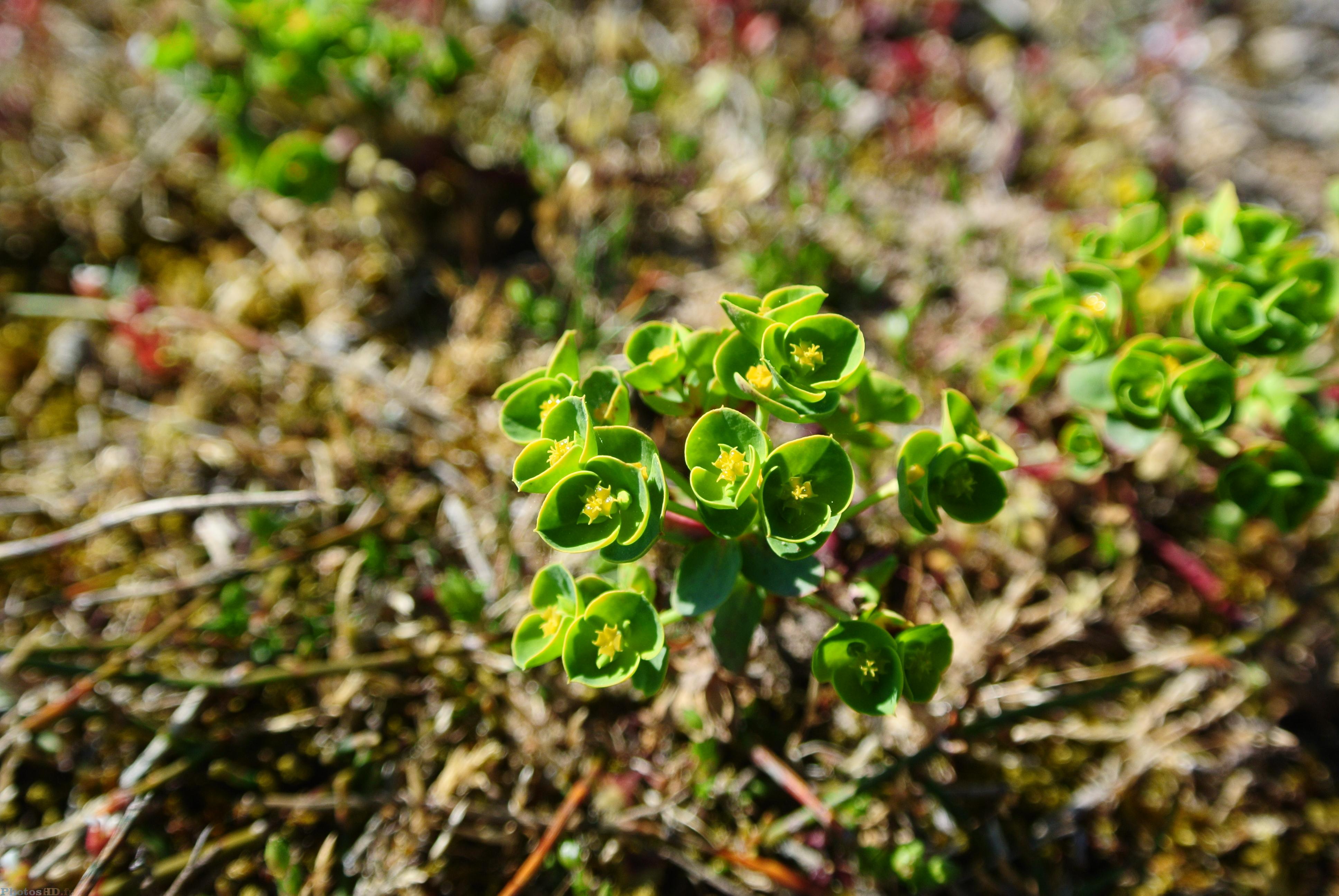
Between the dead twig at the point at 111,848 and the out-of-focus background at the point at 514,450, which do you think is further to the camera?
the out-of-focus background at the point at 514,450

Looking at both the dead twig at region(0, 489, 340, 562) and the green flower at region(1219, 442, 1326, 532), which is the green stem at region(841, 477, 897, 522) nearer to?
the green flower at region(1219, 442, 1326, 532)

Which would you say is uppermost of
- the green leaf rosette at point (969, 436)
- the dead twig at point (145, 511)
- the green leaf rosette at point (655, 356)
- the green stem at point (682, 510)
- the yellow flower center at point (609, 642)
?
the green leaf rosette at point (655, 356)

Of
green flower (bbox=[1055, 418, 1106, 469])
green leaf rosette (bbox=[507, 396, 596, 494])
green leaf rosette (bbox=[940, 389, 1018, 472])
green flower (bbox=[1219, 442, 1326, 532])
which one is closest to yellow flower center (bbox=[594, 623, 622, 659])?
green leaf rosette (bbox=[507, 396, 596, 494])

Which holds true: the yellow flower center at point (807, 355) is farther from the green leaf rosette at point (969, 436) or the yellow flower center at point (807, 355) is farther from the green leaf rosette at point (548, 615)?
the green leaf rosette at point (548, 615)

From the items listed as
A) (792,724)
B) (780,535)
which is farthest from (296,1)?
(792,724)

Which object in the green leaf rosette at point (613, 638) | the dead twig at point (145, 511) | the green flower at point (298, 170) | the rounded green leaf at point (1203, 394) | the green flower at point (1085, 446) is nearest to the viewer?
the green leaf rosette at point (613, 638)

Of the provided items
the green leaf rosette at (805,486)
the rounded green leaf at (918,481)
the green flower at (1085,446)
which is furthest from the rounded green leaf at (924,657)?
the green flower at (1085,446)
